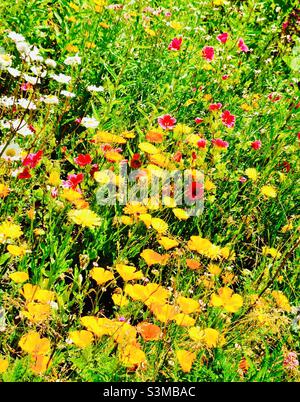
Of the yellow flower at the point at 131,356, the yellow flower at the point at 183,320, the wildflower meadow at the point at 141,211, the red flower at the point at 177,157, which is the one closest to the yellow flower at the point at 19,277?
the wildflower meadow at the point at 141,211

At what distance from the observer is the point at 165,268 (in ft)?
6.84

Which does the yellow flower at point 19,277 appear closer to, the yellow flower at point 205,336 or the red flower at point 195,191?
the yellow flower at point 205,336

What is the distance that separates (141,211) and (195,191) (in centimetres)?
39

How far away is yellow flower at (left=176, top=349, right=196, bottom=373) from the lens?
148 centimetres

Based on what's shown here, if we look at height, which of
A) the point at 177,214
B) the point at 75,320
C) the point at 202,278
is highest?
the point at 177,214

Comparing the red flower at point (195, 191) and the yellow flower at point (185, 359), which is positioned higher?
the red flower at point (195, 191)

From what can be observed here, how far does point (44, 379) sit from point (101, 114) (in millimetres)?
1535

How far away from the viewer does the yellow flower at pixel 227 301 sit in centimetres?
168

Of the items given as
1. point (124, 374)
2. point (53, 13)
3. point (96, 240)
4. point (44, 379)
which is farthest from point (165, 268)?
point (53, 13)

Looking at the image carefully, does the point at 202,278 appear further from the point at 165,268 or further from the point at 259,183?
the point at 259,183

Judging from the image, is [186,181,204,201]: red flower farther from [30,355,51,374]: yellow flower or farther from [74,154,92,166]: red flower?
[30,355,51,374]: yellow flower

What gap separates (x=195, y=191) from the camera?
225 centimetres

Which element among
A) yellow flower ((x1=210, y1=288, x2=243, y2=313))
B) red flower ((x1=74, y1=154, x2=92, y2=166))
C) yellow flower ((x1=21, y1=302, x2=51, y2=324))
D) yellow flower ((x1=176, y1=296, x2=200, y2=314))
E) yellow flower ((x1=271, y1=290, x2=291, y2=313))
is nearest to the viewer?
yellow flower ((x1=21, y1=302, x2=51, y2=324))

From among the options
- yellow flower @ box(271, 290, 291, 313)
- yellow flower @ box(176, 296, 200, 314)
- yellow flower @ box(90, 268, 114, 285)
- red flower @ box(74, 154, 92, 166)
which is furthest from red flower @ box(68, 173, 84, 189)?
yellow flower @ box(271, 290, 291, 313)
